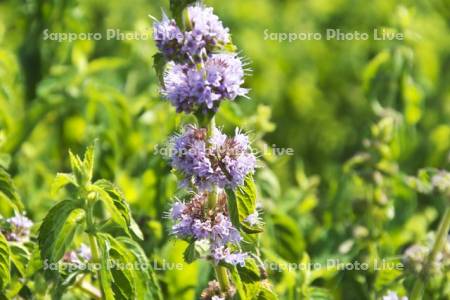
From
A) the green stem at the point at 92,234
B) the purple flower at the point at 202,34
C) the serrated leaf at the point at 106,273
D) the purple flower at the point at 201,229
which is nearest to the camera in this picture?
the purple flower at the point at 202,34

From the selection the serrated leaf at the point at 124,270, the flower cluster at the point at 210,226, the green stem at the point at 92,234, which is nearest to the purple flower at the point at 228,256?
the flower cluster at the point at 210,226

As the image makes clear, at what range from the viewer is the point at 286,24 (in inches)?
318

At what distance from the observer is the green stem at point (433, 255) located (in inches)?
134

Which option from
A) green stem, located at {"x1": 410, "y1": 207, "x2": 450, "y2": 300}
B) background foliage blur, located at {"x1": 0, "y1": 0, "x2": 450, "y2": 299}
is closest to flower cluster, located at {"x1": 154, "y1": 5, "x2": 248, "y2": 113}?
background foliage blur, located at {"x1": 0, "y1": 0, "x2": 450, "y2": 299}

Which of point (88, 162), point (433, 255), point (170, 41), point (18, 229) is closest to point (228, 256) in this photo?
point (88, 162)

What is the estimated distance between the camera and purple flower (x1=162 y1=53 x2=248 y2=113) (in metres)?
2.57

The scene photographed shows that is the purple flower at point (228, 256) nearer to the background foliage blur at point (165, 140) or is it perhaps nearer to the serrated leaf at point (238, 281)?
the serrated leaf at point (238, 281)

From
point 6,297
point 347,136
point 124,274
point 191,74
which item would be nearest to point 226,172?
point 191,74

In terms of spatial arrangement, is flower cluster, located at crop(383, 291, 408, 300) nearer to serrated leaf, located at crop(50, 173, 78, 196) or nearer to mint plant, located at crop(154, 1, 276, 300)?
mint plant, located at crop(154, 1, 276, 300)

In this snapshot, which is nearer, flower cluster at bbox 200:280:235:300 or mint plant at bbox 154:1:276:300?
mint plant at bbox 154:1:276:300

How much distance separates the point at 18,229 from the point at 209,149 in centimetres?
106

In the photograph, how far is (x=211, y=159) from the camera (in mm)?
2674

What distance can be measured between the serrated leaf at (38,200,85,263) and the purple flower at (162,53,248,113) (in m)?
0.55

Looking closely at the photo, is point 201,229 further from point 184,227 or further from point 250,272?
point 250,272
